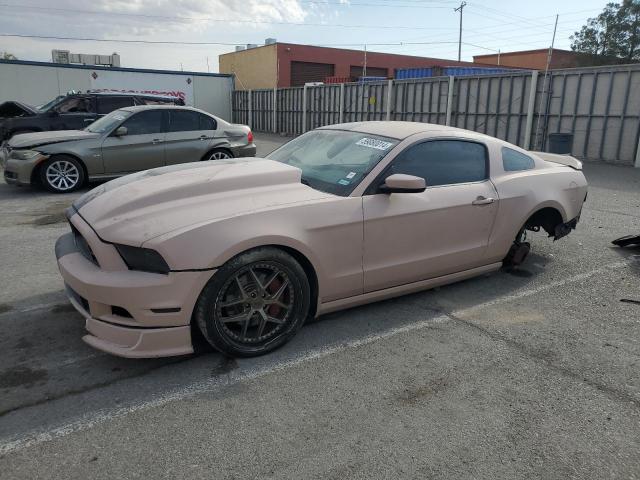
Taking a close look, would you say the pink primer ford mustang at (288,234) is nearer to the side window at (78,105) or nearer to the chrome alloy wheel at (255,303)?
the chrome alloy wheel at (255,303)

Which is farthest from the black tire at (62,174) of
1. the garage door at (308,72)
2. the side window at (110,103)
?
the garage door at (308,72)

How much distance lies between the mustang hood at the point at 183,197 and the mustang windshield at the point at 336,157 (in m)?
0.16

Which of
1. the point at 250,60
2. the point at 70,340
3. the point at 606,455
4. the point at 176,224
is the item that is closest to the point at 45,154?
the point at 70,340

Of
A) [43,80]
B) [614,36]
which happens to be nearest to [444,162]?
[43,80]

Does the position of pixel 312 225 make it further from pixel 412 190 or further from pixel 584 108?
pixel 584 108

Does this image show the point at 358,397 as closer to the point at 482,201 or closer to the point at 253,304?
the point at 253,304

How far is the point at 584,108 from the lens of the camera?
1455 cm

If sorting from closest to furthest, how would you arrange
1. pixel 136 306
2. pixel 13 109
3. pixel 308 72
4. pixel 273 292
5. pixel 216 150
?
pixel 136 306 < pixel 273 292 < pixel 216 150 < pixel 13 109 < pixel 308 72

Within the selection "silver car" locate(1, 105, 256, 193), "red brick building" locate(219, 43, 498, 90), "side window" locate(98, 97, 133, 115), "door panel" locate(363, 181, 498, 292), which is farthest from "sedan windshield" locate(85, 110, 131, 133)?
"red brick building" locate(219, 43, 498, 90)

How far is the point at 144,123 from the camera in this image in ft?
30.1

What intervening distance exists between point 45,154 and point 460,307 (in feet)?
25.3

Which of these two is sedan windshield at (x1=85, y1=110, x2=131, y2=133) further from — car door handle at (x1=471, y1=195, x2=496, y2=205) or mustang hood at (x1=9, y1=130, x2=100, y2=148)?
car door handle at (x1=471, y1=195, x2=496, y2=205)

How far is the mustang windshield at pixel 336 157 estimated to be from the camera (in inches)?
147

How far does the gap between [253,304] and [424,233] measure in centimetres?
149
